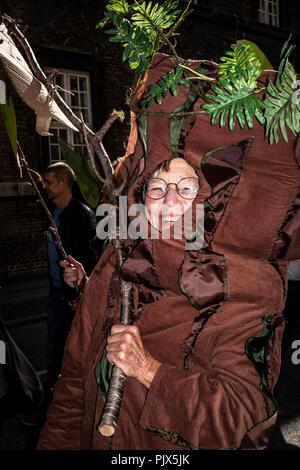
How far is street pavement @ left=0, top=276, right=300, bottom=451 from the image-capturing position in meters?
2.95

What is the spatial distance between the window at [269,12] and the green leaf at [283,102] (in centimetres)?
1243

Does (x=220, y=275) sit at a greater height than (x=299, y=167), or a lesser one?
lesser

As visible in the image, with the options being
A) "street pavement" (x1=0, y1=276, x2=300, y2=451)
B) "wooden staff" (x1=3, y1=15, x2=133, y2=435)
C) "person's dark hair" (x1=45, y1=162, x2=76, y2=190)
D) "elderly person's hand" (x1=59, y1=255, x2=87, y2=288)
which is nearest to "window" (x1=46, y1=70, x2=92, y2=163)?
"street pavement" (x1=0, y1=276, x2=300, y2=451)

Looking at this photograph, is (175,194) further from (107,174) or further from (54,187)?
(54,187)

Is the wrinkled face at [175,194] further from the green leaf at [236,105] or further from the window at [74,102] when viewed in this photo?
the window at [74,102]

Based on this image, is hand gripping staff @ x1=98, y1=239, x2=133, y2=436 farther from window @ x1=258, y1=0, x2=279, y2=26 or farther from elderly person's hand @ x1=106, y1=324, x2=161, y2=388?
window @ x1=258, y1=0, x2=279, y2=26

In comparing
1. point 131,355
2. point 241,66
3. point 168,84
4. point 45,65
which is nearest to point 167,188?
point 168,84

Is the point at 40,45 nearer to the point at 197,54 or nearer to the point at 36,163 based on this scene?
the point at 36,163

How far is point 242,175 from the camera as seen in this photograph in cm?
116

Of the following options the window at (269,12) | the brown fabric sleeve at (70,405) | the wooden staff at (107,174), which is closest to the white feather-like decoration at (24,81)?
the wooden staff at (107,174)

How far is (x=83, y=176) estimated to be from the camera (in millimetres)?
1586

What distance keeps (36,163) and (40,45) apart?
2.46 meters

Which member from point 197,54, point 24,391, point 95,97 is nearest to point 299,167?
point 24,391

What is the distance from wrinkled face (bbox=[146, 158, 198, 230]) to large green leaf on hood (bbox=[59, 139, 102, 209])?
375mm
